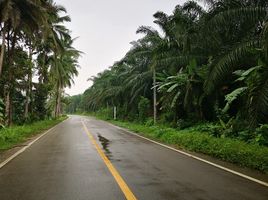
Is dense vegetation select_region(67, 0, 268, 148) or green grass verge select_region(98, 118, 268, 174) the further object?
dense vegetation select_region(67, 0, 268, 148)

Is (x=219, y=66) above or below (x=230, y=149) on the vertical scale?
above

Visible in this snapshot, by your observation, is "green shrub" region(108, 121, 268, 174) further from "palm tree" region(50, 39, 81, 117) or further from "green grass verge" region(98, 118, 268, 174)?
"palm tree" region(50, 39, 81, 117)

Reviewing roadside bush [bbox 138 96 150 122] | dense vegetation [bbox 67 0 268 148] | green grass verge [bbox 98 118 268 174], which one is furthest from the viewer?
roadside bush [bbox 138 96 150 122]

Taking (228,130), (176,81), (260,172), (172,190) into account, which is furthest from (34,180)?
(176,81)

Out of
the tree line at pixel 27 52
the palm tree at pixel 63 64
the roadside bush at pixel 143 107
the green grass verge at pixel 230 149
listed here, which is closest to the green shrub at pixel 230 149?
the green grass verge at pixel 230 149

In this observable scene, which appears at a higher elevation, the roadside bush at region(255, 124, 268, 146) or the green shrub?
the roadside bush at region(255, 124, 268, 146)

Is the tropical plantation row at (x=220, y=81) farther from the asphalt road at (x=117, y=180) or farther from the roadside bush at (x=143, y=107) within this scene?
the roadside bush at (x=143, y=107)

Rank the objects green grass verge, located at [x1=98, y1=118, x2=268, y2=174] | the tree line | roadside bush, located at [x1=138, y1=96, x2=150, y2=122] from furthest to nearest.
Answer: roadside bush, located at [x1=138, y1=96, x2=150, y2=122], the tree line, green grass verge, located at [x1=98, y1=118, x2=268, y2=174]

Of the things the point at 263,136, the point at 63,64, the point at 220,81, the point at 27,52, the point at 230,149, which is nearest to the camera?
the point at 230,149

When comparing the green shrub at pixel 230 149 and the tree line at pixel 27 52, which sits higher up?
the tree line at pixel 27 52

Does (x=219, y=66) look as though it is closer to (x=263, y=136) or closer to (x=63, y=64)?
(x=263, y=136)

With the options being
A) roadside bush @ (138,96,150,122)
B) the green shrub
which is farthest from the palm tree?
the green shrub

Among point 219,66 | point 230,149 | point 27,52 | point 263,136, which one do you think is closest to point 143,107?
point 27,52

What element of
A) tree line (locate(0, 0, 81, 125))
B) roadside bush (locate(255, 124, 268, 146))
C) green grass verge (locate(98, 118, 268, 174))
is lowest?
green grass verge (locate(98, 118, 268, 174))
